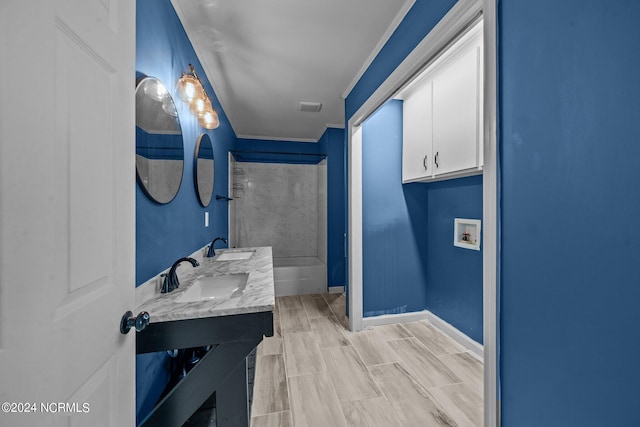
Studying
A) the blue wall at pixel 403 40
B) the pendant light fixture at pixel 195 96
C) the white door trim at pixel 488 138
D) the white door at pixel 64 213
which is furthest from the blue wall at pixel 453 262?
the white door at pixel 64 213

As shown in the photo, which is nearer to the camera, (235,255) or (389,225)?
(235,255)

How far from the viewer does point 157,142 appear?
4.13 ft

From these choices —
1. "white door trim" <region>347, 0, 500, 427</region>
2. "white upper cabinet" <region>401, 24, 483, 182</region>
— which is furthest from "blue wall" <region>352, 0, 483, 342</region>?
"white door trim" <region>347, 0, 500, 427</region>

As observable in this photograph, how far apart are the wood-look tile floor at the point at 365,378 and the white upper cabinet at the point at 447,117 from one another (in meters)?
1.55

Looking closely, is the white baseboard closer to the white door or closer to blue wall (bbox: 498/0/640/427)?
blue wall (bbox: 498/0/640/427)

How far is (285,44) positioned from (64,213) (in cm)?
189

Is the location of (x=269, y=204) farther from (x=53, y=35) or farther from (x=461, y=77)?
(x=53, y=35)

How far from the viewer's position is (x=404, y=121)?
8.83ft

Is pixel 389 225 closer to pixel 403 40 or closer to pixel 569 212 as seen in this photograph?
pixel 403 40

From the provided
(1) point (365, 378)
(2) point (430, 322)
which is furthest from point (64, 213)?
(2) point (430, 322)

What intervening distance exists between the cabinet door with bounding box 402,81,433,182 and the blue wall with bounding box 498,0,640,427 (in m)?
1.49

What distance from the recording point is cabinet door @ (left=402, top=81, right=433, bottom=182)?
2.32 metres

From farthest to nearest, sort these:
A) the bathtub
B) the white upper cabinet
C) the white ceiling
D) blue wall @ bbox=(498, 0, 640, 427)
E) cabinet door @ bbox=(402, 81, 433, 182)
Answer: the bathtub, cabinet door @ bbox=(402, 81, 433, 182), the white upper cabinet, the white ceiling, blue wall @ bbox=(498, 0, 640, 427)

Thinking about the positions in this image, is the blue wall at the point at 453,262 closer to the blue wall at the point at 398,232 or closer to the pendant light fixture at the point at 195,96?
the blue wall at the point at 398,232
